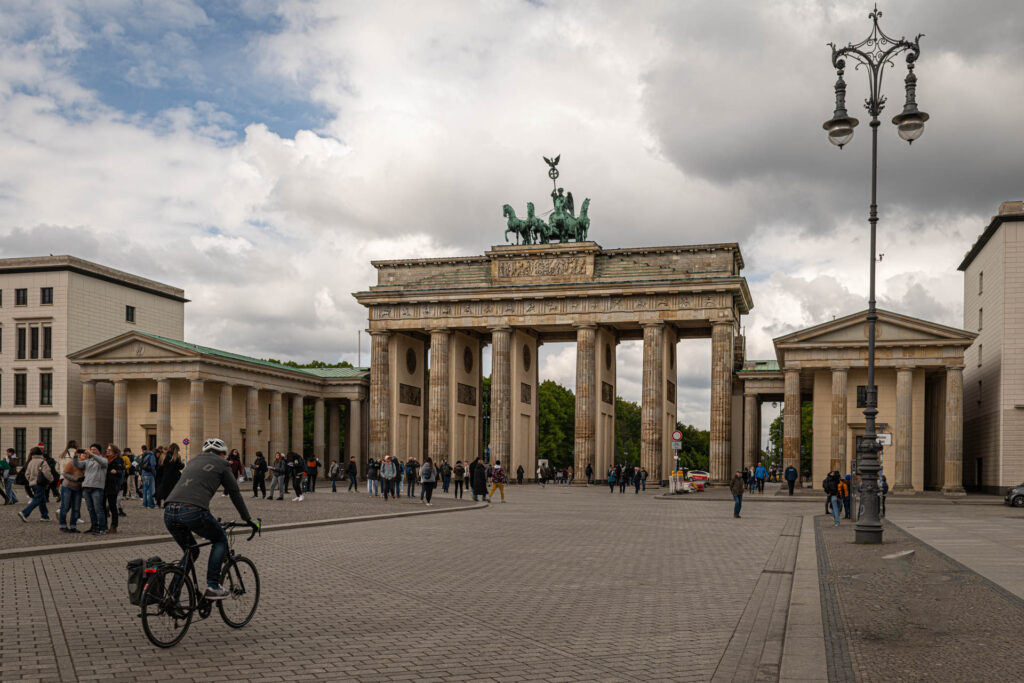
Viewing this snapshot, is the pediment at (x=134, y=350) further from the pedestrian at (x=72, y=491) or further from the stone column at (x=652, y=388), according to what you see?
the pedestrian at (x=72, y=491)

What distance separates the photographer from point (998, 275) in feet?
181

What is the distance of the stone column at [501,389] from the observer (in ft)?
238

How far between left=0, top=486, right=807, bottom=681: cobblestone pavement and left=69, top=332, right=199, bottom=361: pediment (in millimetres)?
46753

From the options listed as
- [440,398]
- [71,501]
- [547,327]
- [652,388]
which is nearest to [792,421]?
[652,388]

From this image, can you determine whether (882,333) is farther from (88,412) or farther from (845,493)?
(88,412)

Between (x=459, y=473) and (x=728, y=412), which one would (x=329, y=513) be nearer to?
(x=459, y=473)

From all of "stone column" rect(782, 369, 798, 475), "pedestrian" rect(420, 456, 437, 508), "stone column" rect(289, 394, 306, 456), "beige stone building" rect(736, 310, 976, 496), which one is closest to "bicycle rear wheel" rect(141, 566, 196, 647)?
"pedestrian" rect(420, 456, 437, 508)

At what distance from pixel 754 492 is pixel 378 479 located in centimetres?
2271

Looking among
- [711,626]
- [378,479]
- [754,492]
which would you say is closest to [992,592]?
[711,626]

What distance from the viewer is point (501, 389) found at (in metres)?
73.2

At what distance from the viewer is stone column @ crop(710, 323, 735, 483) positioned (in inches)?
2682

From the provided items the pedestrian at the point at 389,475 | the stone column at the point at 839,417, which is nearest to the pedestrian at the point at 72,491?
the pedestrian at the point at 389,475

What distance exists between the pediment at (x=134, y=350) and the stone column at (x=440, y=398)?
58.2 ft

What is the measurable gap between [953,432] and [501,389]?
101ft
